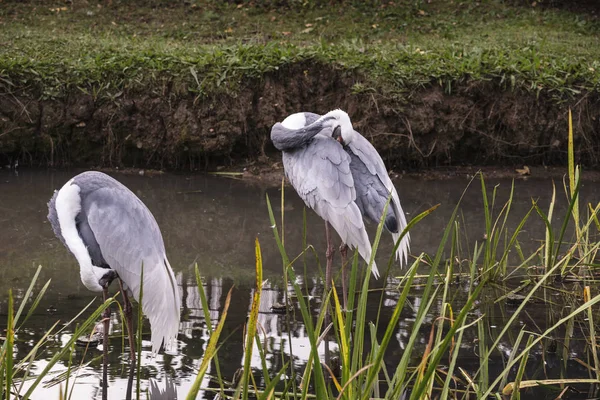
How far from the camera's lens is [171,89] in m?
8.52

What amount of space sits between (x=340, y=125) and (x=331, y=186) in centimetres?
44

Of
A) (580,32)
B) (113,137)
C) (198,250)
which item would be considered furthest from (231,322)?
(580,32)

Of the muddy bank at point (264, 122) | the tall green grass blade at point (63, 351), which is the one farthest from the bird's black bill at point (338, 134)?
the muddy bank at point (264, 122)

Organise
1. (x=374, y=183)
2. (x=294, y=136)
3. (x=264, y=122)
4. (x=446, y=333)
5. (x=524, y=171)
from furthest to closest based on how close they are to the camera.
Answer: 1. (x=524, y=171)
2. (x=264, y=122)
3. (x=294, y=136)
4. (x=374, y=183)
5. (x=446, y=333)

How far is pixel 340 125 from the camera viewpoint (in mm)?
5363

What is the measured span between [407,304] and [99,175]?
6.88 feet

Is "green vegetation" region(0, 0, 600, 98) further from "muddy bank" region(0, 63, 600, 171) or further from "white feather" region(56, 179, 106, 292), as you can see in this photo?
"white feather" region(56, 179, 106, 292)

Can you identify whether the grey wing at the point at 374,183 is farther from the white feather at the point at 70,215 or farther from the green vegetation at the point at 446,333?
the white feather at the point at 70,215

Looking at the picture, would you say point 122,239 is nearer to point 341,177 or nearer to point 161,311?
point 161,311

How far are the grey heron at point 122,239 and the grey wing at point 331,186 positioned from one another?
120 centimetres

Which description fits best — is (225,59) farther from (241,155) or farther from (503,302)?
(503,302)

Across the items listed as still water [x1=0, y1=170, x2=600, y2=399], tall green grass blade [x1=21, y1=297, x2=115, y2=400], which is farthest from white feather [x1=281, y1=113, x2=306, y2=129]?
tall green grass blade [x1=21, y1=297, x2=115, y2=400]

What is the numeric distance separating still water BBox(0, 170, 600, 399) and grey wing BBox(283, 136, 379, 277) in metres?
0.51

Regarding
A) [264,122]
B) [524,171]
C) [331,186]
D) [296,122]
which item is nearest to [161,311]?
[331,186]
